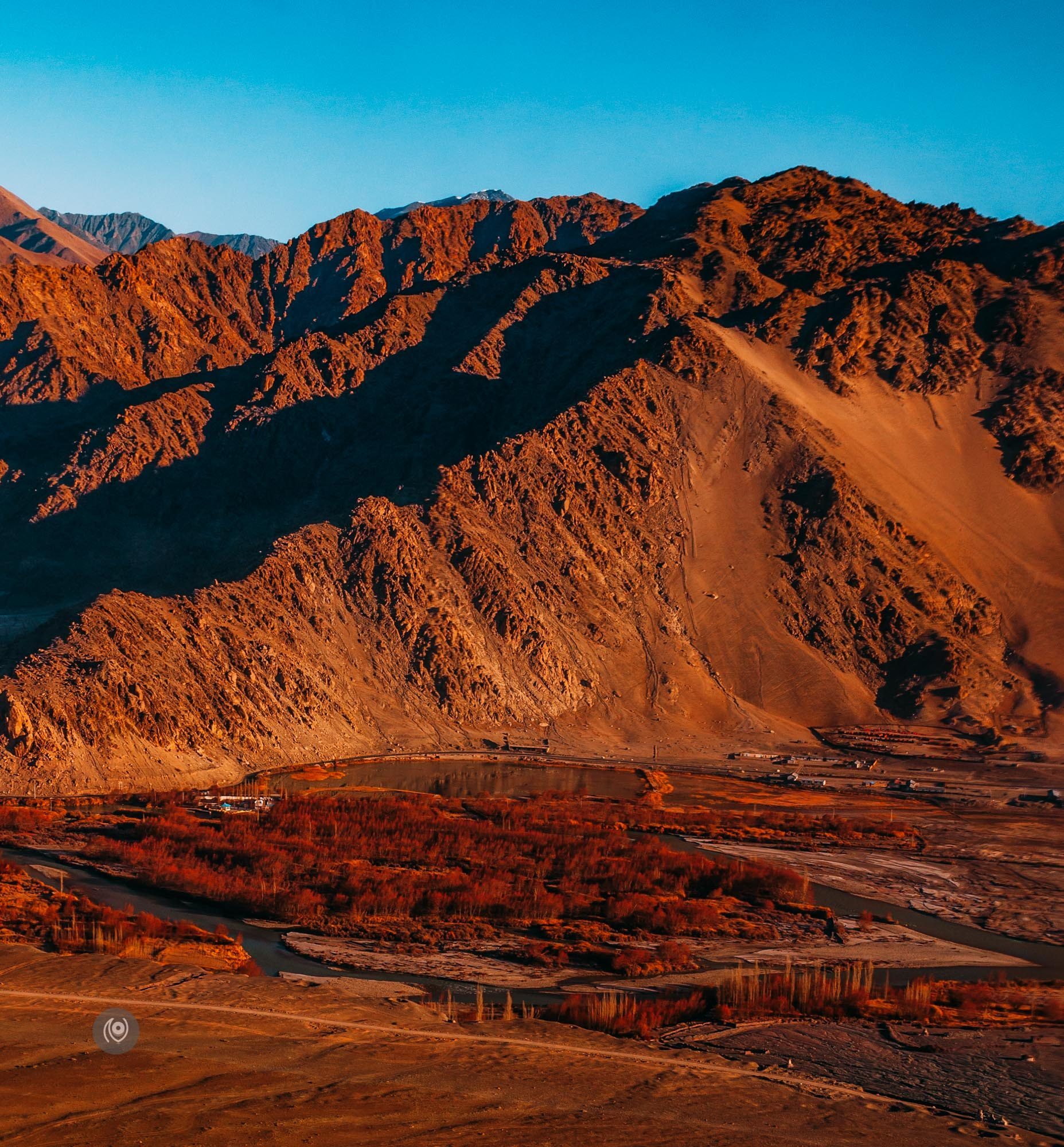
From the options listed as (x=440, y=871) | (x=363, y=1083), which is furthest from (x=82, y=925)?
(x=363, y=1083)

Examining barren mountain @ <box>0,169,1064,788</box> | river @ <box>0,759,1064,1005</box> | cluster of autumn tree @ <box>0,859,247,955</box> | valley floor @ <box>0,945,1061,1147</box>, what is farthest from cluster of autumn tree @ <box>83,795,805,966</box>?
barren mountain @ <box>0,169,1064,788</box>

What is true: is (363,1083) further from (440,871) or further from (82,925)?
(440,871)

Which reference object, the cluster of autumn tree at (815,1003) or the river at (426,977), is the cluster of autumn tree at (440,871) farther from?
the cluster of autumn tree at (815,1003)

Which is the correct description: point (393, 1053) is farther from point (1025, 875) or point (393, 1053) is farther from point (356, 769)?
point (356, 769)

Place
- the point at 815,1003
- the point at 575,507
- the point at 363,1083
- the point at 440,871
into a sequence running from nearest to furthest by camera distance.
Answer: the point at 363,1083, the point at 815,1003, the point at 440,871, the point at 575,507

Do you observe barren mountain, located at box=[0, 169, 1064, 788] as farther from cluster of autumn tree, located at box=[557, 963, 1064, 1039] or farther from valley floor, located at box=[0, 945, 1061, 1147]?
cluster of autumn tree, located at box=[557, 963, 1064, 1039]

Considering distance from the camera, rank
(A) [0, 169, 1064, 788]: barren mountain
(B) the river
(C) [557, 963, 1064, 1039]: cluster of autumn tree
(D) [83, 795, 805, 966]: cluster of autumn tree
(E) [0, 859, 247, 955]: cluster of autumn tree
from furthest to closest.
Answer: (A) [0, 169, 1064, 788]: barren mountain
(D) [83, 795, 805, 966]: cluster of autumn tree
(B) the river
(E) [0, 859, 247, 955]: cluster of autumn tree
(C) [557, 963, 1064, 1039]: cluster of autumn tree

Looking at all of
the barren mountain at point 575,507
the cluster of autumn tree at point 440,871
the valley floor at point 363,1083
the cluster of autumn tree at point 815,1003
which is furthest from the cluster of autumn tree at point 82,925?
the barren mountain at point 575,507
